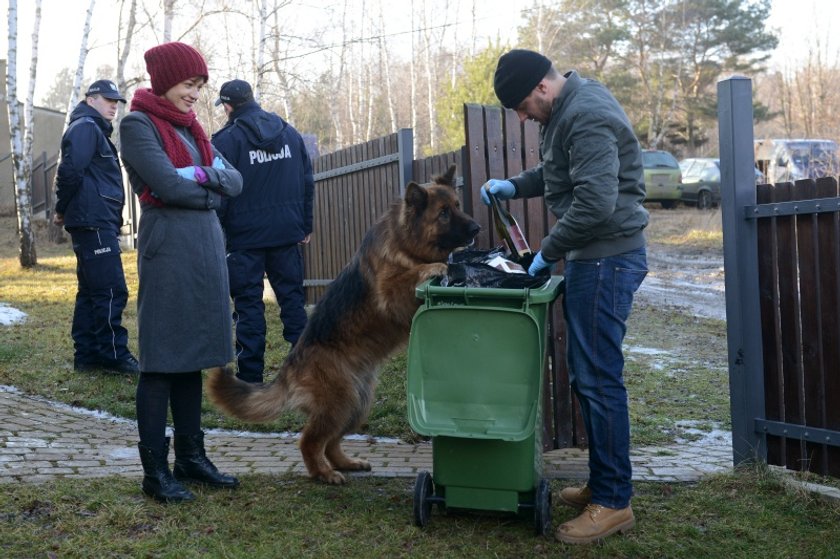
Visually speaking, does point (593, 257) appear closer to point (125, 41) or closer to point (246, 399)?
point (246, 399)

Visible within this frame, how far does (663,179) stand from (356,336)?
2389 centimetres

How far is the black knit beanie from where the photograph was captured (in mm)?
3553

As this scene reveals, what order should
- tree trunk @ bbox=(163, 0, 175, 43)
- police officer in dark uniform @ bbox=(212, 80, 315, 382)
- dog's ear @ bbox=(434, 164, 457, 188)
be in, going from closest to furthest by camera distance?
dog's ear @ bbox=(434, 164, 457, 188) → police officer in dark uniform @ bbox=(212, 80, 315, 382) → tree trunk @ bbox=(163, 0, 175, 43)

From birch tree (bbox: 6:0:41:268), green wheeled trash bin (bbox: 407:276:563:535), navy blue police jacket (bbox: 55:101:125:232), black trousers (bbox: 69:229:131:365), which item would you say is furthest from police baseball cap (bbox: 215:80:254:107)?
birch tree (bbox: 6:0:41:268)

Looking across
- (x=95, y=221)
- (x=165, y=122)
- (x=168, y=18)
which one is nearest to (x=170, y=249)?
(x=165, y=122)

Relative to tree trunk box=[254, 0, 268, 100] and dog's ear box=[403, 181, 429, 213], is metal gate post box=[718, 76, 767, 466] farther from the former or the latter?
tree trunk box=[254, 0, 268, 100]

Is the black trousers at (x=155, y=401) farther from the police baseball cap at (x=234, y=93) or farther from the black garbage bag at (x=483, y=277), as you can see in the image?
the police baseball cap at (x=234, y=93)

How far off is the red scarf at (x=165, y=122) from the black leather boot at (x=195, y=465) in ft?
3.98

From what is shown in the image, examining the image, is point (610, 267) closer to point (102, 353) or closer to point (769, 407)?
point (769, 407)

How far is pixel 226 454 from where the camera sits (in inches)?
201

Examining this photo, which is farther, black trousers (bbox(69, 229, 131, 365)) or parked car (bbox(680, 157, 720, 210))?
parked car (bbox(680, 157, 720, 210))

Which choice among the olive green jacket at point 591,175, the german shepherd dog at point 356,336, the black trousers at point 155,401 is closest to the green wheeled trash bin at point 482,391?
the olive green jacket at point 591,175

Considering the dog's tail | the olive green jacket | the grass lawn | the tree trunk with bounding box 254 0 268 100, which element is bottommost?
the grass lawn

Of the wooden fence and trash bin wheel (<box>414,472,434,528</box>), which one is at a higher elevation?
the wooden fence
